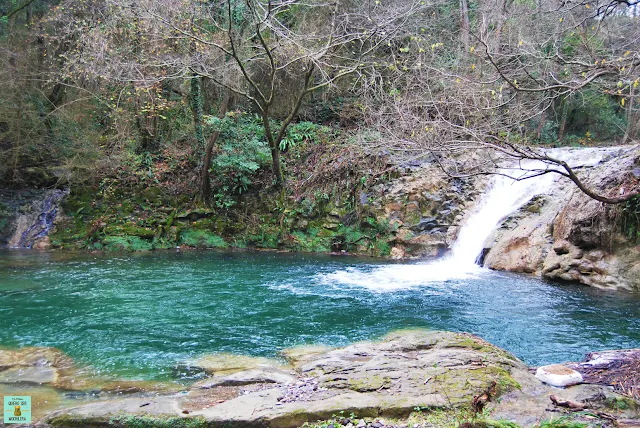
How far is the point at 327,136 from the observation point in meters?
17.7

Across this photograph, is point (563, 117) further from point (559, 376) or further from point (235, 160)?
point (559, 376)

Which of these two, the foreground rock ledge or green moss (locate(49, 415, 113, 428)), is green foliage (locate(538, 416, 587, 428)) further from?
green moss (locate(49, 415, 113, 428))

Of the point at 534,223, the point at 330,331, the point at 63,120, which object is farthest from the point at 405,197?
the point at 63,120

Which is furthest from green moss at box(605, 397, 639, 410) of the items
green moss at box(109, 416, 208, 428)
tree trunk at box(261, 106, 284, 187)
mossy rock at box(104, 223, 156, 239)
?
mossy rock at box(104, 223, 156, 239)

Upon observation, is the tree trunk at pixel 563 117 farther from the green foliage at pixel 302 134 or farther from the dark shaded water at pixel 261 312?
the dark shaded water at pixel 261 312

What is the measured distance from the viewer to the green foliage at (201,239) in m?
14.8

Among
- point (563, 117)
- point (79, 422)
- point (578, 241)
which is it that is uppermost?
point (563, 117)

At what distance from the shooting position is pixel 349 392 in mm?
3734

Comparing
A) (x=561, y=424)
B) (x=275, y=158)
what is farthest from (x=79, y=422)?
(x=275, y=158)

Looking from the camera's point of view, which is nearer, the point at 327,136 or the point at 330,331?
the point at 330,331

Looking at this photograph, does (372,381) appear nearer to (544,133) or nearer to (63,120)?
(63,120)

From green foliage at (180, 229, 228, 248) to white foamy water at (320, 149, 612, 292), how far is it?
5.59 meters

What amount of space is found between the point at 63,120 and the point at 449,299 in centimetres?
1336

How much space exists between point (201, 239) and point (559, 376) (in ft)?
41.3
